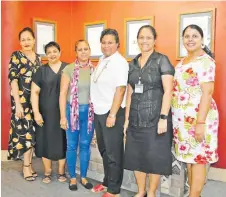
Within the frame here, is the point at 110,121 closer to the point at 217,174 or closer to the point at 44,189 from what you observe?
the point at 44,189

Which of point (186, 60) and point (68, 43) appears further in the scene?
point (68, 43)

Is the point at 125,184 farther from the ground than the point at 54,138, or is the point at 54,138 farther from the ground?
the point at 54,138

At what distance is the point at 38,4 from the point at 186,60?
2610mm

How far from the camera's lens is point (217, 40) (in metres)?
3.14

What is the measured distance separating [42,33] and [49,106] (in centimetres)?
161

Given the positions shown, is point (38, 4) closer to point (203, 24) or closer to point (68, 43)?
point (68, 43)

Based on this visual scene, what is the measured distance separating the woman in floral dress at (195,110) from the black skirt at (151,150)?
91 millimetres

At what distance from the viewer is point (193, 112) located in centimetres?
220

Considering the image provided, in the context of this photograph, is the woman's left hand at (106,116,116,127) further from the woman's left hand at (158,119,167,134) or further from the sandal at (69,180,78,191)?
the sandal at (69,180,78,191)

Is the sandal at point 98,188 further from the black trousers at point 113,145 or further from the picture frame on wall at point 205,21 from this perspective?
the picture frame on wall at point 205,21

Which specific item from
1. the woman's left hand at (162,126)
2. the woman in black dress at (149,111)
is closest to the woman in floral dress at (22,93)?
the woman in black dress at (149,111)

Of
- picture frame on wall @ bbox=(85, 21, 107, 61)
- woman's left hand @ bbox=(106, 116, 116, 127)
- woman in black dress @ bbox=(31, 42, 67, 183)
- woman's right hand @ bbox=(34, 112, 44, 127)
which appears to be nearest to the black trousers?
woman's left hand @ bbox=(106, 116, 116, 127)

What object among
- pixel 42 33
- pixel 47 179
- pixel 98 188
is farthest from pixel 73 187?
pixel 42 33

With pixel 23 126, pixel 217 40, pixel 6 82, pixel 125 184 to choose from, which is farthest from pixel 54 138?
pixel 217 40
